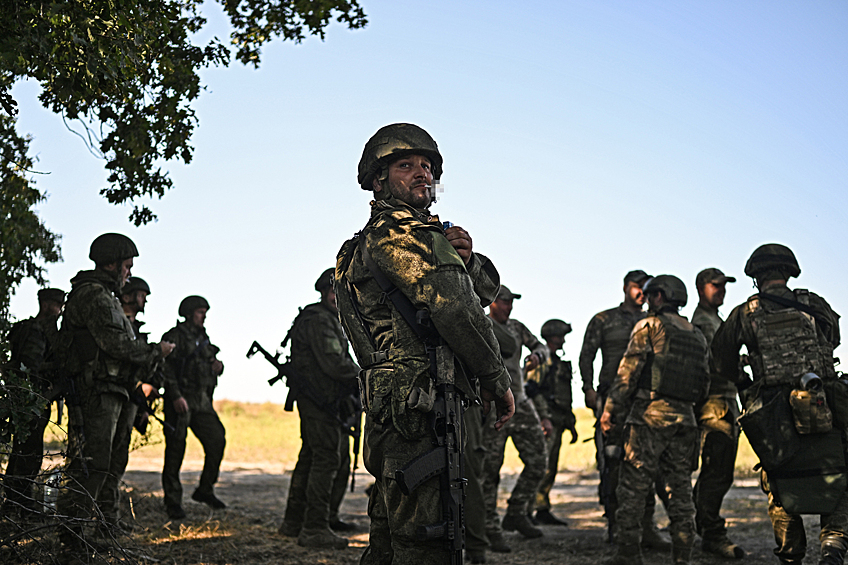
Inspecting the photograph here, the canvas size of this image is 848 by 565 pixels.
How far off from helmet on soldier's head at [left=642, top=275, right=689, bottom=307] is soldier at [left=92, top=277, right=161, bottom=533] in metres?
4.41

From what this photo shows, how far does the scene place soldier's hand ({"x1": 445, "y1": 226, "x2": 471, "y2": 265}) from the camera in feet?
13.3

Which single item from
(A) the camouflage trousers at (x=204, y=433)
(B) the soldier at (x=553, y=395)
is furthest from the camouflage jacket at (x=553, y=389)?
(A) the camouflage trousers at (x=204, y=433)

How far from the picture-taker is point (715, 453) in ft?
26.1

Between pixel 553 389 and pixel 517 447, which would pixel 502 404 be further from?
pixel 553 389

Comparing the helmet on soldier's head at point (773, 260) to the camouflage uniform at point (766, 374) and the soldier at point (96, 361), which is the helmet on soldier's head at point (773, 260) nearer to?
the camouflage uniform at point (766, 374)

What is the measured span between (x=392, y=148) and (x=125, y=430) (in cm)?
390

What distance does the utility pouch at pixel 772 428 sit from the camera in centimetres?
592

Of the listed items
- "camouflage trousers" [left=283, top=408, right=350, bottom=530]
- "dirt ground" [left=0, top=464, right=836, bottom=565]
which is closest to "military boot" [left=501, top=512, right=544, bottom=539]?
"dirt ground" [left=0, top=464, right=836, bottom=565]

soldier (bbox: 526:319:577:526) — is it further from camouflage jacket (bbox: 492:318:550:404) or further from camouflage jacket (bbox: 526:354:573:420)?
camouflage jacket (bbox: 492:318:550:404)

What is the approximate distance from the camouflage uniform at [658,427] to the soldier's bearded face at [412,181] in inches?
138

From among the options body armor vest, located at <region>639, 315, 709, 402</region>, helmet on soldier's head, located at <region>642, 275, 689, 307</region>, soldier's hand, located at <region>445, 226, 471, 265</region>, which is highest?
helmet on soldier's head, located at <region>642, 275, 689, 307</region>

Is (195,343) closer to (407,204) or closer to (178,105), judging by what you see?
(178,105)

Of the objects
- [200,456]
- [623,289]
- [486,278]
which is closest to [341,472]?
[623,289]

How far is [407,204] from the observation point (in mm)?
4254
